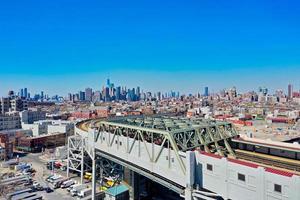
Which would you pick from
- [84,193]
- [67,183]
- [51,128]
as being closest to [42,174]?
[67,183]

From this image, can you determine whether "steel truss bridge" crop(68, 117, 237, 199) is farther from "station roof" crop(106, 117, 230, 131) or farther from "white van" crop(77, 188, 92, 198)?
"white van" crop(77, 188, 92, 198)

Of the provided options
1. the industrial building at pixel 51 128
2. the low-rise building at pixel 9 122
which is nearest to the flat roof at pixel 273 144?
the industrial building at pixel 51 128

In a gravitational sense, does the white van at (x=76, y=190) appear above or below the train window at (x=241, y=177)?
below

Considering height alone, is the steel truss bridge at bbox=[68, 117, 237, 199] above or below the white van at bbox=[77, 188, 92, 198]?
above

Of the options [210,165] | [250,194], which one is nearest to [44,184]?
[210,165]

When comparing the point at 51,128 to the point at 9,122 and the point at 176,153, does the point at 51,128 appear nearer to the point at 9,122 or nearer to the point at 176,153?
the point at 9,122

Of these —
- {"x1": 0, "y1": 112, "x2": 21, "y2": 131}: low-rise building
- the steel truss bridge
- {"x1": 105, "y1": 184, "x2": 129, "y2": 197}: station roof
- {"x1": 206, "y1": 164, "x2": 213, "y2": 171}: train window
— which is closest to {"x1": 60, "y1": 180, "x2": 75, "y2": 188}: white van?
the steel truss bridge

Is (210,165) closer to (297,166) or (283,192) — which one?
(283,192)

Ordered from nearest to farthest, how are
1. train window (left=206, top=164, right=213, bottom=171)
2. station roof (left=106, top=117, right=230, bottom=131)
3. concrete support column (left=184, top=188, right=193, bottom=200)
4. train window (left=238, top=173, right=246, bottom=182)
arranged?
1. train window (left=238, top=173, right=246, bottom=182)
2. train window (left=206, top=164, right=213, bottom=171)
3. concrete support column (left=184, top=188, right=193, bottom=200)
4. station roof (left=106, top=117, right=230, bottom=131)

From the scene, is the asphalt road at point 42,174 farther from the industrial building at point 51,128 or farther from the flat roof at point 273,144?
the flat roof at point 273,144
